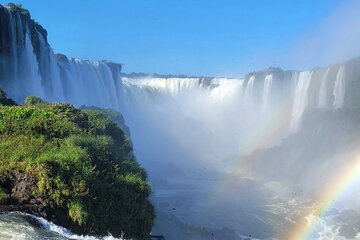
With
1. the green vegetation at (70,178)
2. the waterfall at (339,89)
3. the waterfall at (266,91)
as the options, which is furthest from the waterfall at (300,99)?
the green vegetation at (70,178)

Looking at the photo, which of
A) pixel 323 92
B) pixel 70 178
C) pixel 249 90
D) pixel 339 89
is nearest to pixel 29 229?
pixel 70 178

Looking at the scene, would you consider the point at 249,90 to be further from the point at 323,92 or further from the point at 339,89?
the point at 339,89

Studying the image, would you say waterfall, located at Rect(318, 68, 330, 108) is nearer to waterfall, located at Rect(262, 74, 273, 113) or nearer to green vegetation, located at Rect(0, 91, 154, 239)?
waterfall, located at Rect(262, 74, 273, 113)

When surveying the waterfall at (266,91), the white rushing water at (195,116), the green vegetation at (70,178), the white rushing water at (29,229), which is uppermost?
the waterfall at (266,91)

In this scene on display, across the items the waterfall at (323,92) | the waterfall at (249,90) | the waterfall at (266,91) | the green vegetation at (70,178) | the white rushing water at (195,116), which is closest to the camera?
the green vegetation at (70,178)

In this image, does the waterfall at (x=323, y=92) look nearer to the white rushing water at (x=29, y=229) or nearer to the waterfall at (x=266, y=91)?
the waterfall at (x=266, y=91)

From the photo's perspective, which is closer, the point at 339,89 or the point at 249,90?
the point at 339,89
